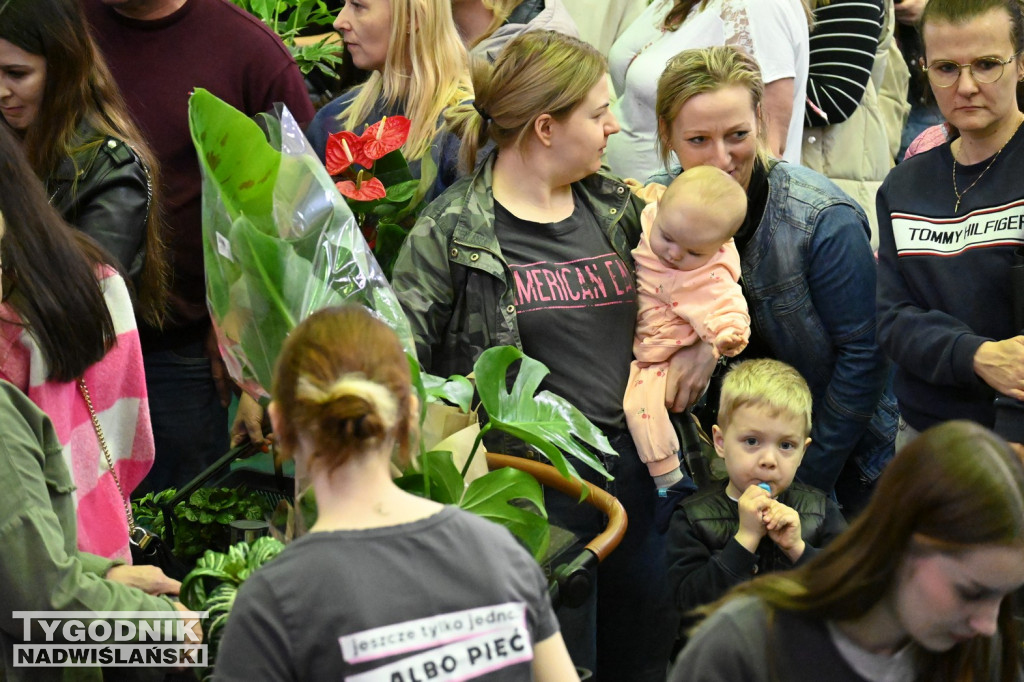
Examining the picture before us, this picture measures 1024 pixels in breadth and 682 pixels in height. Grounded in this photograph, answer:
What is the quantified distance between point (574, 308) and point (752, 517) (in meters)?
0.64

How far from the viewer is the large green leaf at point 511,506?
85.0 inches

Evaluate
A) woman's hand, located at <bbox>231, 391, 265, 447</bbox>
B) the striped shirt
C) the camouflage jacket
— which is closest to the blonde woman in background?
the camouflage jacket

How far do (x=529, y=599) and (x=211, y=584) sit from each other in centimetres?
55

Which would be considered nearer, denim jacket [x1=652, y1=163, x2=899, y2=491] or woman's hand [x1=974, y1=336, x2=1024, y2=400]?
woman's hand [x1=974, y1=336, x2=1024, y2=400]

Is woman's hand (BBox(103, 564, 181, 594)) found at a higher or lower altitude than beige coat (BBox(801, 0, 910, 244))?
lower

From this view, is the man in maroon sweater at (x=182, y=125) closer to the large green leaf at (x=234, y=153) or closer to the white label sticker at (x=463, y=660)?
the large green leaf at (x=234, y=153)

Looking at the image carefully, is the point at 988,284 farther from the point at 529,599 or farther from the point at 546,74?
the point at 529,599

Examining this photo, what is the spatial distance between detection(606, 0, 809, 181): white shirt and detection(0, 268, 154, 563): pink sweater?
162 cm

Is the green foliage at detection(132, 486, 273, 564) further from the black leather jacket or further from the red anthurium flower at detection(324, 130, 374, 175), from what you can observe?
the red anthurium flower at detection(324, 130, 374, 175)

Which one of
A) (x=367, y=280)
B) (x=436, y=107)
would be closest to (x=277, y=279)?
(x=367, y=280)

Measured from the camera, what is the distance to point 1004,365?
2.62 metres

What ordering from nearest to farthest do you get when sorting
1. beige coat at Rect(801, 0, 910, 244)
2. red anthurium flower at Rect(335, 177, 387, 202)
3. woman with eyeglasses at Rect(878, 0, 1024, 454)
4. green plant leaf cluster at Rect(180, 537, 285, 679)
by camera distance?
green plant leaf cluster at Rect(180, 537, 285, 679) < woman with eyeglasses at Rect(878, 0, 1024, 454) < red anthurium flower at Rect(335, 177, 387, 202) < beige coat at Rect(801, 0, 910, 244)

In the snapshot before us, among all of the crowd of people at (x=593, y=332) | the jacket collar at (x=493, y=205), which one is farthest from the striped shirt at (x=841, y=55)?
the jacket collar at (x=493, y=205)

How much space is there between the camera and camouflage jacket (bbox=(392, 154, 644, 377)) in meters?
2.83
